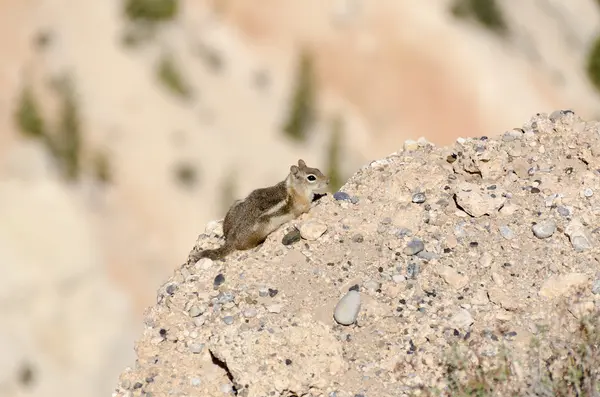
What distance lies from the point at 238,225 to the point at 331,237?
98 cm

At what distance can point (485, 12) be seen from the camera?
4841 cm

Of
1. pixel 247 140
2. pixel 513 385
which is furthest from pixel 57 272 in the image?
pixel 513 385

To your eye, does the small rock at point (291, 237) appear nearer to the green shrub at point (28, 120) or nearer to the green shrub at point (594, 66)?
the green shrub at point (28, 120)

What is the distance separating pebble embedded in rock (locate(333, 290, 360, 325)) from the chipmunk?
1.40m

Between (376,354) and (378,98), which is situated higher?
(378,98)

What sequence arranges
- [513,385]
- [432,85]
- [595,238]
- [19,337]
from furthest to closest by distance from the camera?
1. [432,85]
2. [19,337]
3. [595,238]
4. [513,385]

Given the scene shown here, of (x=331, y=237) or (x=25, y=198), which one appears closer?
(x=331, y=237)

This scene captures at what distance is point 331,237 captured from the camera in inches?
305

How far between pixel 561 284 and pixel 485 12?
4420cm

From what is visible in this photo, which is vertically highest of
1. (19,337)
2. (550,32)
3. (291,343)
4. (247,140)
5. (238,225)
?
(550,32)

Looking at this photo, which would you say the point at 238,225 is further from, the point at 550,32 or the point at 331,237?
the point at 550,32

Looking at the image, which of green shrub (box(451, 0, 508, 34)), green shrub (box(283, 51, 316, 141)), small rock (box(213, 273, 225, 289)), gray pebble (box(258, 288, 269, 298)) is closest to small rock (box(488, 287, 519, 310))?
gray pebble (box(258, 288, 269, 298))

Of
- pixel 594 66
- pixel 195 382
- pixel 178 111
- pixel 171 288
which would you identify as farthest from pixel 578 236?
pixel 594 66

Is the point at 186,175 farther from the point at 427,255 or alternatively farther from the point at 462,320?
the point at 462,320
